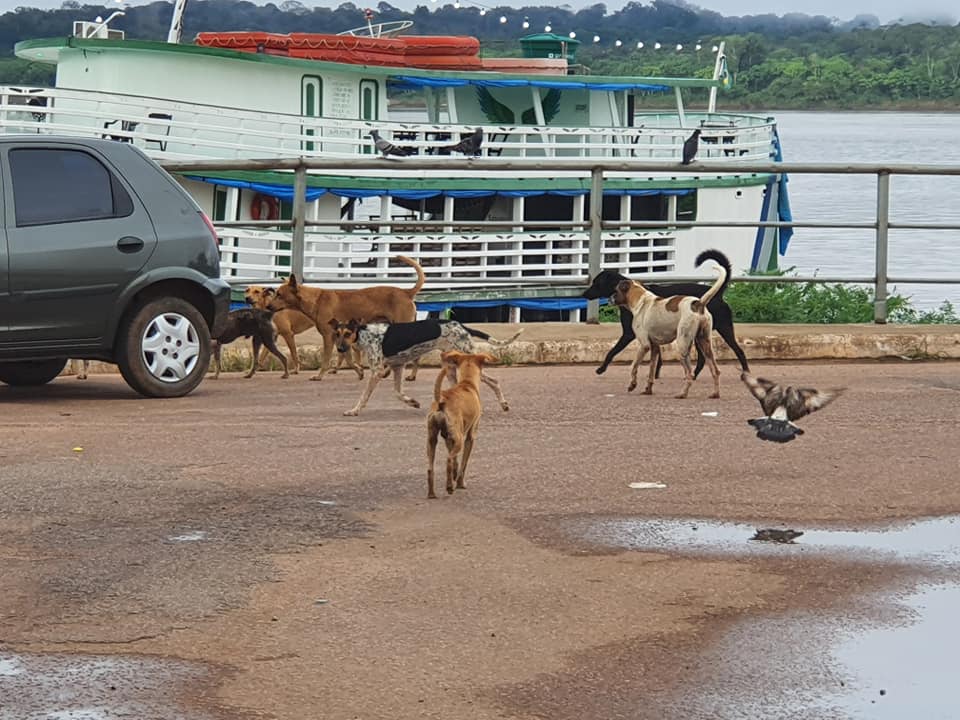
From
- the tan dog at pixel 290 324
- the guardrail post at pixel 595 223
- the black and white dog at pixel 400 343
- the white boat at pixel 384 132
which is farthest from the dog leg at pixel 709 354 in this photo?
the white boat at pixel 384 132

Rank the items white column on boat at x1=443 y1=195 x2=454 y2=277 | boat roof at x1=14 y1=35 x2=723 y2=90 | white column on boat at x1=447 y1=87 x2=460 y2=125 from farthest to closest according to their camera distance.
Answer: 1. white column on boat at x1=447 y1=87 x2=460 y2=125
2. white column on boat at x1=443 y1=195 x2=454 y2=277
3. boat roof at x1=14 y1=35 x2=723 y2=90

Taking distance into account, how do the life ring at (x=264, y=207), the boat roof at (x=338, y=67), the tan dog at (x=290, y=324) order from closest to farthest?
the tan dog at (x=290, y=324)
the boat roof at (x=338, y=67)
the life ring at (x=264, y=207)

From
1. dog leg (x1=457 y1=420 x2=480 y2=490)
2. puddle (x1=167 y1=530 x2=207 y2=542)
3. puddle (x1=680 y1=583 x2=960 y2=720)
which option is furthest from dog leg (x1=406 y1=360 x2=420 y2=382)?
puddle (x1=680 y1=583 x2=960 y2=720)

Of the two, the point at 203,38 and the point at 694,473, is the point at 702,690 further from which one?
the point at 203,38

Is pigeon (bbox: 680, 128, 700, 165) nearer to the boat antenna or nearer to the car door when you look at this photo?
the boat antenna

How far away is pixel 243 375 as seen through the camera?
12852 millimetres

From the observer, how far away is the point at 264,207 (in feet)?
81.8

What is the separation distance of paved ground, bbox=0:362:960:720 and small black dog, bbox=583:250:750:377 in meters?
0.85

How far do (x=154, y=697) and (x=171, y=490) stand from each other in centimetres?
301

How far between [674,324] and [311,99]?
50.5 feet

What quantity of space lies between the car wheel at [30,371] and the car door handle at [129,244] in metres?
1.25

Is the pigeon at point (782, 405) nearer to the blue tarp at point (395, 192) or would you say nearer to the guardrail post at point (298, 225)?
the guardrail post at point (298, 225)

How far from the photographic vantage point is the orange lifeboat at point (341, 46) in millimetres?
25969

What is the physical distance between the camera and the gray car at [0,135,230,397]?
10.5 m
